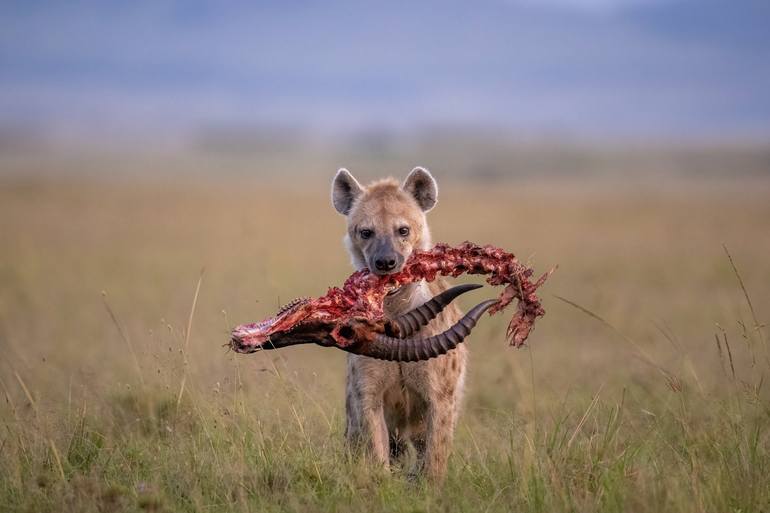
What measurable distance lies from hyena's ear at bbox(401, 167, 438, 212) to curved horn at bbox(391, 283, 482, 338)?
4.12ft

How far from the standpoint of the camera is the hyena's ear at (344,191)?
20.5 feet

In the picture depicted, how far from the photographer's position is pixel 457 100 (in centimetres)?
14325

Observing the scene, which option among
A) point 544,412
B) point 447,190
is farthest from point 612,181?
point 544,412

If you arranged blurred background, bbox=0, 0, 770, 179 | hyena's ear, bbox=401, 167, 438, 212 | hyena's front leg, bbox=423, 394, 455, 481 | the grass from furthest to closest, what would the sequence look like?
blurred background, bbox=0, 0, 770, 179, hyena's ear, bbox=401, 167, 438, 212, hyena's front leg, bbox=423, 394, 455, 481, the grass

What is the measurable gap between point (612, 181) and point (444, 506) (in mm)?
49551

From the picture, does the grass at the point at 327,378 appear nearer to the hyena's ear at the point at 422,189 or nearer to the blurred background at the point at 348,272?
the blurred background at the point at 348,272

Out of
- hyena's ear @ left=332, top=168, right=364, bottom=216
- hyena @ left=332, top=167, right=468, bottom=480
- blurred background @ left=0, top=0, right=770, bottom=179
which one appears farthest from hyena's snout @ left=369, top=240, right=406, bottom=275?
blurred background @ left=0, top=0, right=770, bottom=179

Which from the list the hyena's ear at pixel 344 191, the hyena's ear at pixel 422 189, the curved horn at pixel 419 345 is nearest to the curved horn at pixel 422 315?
the curved horn at pixel 419 345

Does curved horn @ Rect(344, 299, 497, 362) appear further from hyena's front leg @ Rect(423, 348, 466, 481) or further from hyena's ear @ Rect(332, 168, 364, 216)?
hyena's ear @ Rect(332, 168, 364, 216)

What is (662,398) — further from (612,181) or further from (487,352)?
(612,181)

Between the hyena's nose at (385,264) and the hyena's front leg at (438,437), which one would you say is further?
the hyena's nose at (385,264)

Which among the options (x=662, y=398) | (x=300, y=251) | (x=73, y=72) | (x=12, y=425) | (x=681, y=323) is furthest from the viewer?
(x=73, y=72)

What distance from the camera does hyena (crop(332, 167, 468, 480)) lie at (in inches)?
212

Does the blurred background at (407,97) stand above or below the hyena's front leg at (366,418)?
above
